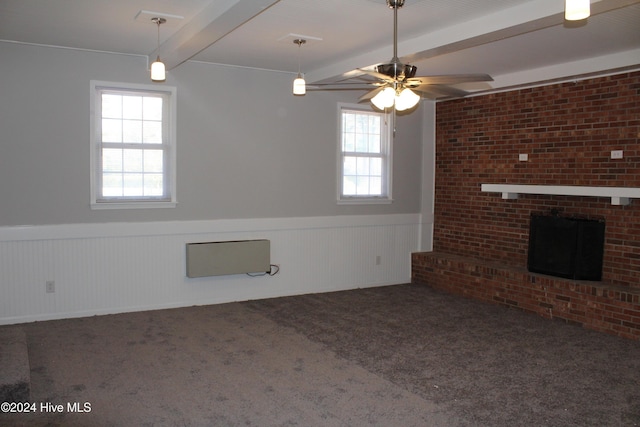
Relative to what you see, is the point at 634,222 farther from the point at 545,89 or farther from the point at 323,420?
the point at 323,420

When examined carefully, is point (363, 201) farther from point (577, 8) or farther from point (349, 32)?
point (577, 8)

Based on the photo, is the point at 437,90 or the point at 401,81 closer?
the point at 401,81

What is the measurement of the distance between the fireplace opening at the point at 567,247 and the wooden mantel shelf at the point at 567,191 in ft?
0.94

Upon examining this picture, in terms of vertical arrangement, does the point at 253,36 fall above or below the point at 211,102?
above

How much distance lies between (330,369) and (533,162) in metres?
3.69

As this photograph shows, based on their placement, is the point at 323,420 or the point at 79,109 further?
the point at 79,109

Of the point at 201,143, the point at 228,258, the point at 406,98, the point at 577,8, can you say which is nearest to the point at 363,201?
the point at 228,258

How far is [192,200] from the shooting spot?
20.0ft

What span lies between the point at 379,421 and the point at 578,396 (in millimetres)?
1444

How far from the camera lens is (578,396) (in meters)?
3.80

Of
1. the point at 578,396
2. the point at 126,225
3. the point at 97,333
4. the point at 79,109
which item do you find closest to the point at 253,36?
the point at 79,109

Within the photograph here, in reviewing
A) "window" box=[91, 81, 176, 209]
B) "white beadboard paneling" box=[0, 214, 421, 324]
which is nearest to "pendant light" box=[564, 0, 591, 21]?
"window" box=[91, 81, 176, 209]

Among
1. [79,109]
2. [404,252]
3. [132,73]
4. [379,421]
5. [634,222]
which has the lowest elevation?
[379,421]

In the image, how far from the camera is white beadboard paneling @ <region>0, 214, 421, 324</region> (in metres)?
5.32
